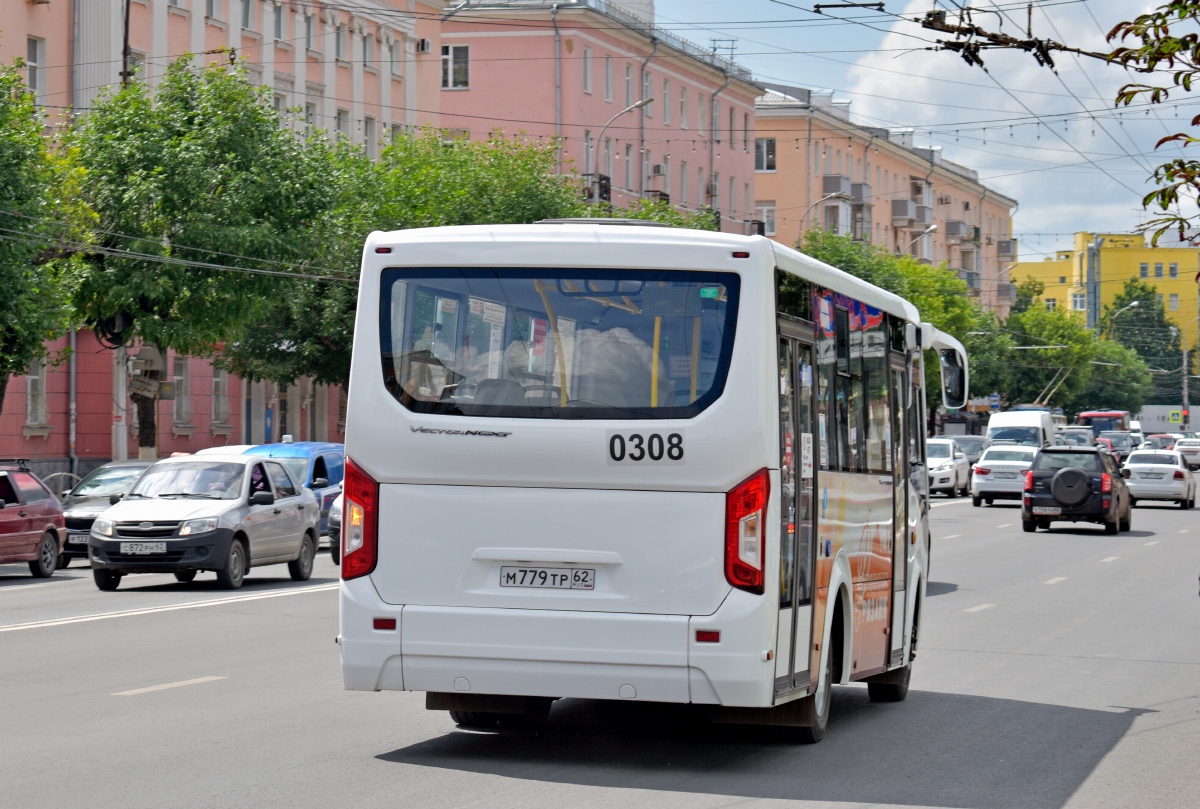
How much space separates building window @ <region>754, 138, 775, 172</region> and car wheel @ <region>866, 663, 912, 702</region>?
83.4 m

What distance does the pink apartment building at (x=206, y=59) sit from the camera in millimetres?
42312

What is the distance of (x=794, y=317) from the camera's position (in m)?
9.21

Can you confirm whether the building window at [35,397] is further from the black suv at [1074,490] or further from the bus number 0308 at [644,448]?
the bus number 0308 at [644,448]

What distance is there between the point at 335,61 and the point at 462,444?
4915 centimetres

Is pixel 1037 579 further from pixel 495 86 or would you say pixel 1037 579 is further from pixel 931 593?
pixel 495 86

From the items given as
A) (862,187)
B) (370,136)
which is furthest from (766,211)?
(370,136)

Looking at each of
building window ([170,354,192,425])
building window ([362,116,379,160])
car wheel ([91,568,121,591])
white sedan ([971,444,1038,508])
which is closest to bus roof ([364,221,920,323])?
car wheel ([91,568,121,591])

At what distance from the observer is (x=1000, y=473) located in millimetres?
49781

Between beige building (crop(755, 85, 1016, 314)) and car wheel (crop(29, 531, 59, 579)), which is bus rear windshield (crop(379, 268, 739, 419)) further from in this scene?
beige building (crop(755, 85, 1016, 314))

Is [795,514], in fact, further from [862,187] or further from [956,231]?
[956,231]

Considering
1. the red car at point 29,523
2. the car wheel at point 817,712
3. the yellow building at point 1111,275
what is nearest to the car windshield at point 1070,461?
the red car at point 29,523

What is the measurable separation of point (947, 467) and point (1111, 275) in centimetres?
12064

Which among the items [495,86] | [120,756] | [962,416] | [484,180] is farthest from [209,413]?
[962,416]

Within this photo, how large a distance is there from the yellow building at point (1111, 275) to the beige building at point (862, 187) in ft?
133
